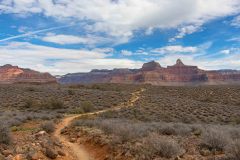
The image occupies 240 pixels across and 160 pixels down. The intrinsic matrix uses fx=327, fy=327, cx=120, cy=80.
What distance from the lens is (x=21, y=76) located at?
177625mm

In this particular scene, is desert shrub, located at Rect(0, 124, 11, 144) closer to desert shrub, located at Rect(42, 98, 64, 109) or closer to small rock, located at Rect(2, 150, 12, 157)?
small rock, located at Rect(2, 150, 12, 157)

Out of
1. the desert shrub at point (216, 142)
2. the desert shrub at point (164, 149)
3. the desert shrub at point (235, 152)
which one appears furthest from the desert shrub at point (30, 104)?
the desert shrub at point (235, 152)

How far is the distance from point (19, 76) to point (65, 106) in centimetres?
14894

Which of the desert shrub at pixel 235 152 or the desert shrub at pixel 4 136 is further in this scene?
the desert shrub at pixel 4 136

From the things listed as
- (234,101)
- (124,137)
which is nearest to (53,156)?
(124,137)

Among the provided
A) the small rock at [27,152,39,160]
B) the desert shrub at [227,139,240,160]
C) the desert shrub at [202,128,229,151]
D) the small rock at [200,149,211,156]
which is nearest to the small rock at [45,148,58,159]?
the small rock at [27,152,39,160]

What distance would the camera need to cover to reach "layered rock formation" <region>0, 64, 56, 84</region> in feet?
558

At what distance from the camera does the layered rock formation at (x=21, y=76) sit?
170 metres

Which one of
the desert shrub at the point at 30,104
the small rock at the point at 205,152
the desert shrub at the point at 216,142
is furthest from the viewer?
Result: the desert shrub at the point at 30,104

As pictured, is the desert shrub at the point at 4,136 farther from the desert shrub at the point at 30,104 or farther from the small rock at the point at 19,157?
the desert shrub at the point at 30,104

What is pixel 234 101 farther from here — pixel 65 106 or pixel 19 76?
pixel 19 76

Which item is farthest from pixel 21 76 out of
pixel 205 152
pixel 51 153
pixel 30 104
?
pixel 205 152

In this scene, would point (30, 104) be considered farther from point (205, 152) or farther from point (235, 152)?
point (235, 152)

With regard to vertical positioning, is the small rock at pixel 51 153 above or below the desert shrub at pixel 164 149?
below
